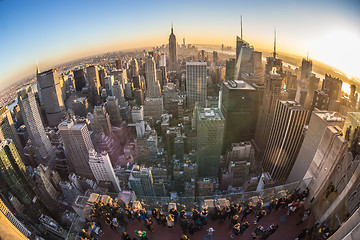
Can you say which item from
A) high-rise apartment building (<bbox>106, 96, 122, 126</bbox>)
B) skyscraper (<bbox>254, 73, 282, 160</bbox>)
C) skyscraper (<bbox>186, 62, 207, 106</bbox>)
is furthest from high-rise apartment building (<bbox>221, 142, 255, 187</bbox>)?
high-rise apartment building (<bbox>106, 96, 122, 126</bbox>)

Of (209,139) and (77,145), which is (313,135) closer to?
(209,139)

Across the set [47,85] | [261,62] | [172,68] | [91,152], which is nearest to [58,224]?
[91,152]

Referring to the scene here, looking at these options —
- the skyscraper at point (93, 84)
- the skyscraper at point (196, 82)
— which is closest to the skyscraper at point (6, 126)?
the skyscraper at point (93, 84)

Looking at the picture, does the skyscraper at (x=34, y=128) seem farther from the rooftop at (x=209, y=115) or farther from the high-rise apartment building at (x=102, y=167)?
the rooftop at (x=209, y=115)

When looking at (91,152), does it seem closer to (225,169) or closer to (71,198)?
(71,198)

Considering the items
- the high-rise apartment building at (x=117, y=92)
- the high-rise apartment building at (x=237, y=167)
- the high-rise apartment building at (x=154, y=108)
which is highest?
the high-rise apartment building at (x=117, y=92)

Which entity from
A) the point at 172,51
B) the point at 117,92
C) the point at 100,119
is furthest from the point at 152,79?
the point at 172,51

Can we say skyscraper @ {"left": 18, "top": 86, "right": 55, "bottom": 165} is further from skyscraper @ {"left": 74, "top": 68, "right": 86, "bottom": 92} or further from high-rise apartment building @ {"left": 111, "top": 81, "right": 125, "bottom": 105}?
skyscraper @ {"left": 74, "top": 68, "right": 86, "bottom": 92}
